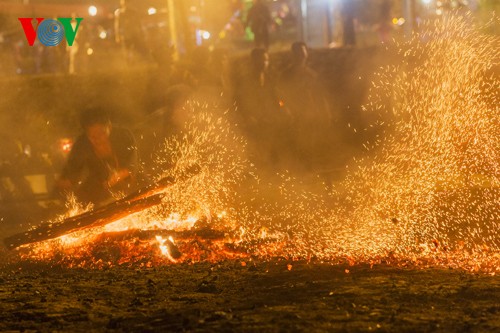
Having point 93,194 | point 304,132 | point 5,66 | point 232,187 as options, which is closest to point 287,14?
point 5,66

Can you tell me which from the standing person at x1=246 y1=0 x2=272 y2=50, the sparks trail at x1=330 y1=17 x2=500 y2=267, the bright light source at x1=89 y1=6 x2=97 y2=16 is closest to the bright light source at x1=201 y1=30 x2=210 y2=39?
the bright light source at x1=89 y1=6 x2=97 y2=16

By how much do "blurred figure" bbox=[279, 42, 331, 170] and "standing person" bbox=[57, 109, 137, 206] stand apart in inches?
140

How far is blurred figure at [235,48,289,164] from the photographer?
471 inches

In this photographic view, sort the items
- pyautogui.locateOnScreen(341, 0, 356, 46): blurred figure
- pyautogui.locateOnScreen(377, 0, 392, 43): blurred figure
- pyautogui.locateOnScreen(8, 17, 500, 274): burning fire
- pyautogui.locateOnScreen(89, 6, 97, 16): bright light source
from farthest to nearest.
Result: pyautogui.locateOnScreen(377, 0, 392, 43): blurred figure → pyautogui.locateOnScreen(89, 6, 97, 16): bright light source → pyautogui.locateOnScreen(341, 0, 356, 46): blurred figure → pyautogui.locateOnScreen(8, 17, 500, 274): burning fire

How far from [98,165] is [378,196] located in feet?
13.3

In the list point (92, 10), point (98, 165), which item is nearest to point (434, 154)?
point (98, 165)

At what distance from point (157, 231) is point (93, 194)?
2147 millimetres

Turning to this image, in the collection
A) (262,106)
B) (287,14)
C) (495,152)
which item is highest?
(287,14)

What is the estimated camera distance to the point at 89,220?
758 cm

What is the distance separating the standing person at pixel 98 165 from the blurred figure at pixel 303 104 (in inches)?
140

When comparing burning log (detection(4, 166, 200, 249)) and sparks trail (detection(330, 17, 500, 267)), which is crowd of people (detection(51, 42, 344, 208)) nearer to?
sparks trail (detection(330, 17, 500, 267))

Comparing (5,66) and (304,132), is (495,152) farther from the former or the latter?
(5,66)

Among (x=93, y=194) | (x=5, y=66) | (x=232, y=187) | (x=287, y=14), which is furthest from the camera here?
(x=287, y=14)

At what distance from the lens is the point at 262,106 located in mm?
12000
